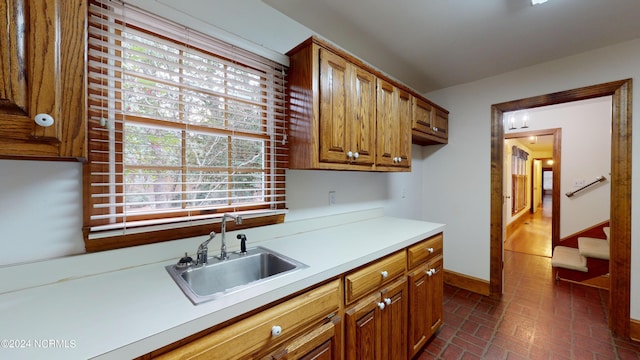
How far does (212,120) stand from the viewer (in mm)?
1346

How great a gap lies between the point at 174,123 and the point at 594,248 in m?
4.60

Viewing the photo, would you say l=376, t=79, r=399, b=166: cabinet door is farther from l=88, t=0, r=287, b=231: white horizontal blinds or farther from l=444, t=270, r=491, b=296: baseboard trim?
l=444, t=270, r=491, b=296: baseboard trim

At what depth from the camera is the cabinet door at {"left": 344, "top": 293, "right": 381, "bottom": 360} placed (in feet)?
3.85

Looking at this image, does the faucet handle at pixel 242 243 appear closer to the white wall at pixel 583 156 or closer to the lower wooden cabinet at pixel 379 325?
the lower wooden cabinet at pixel 379 325

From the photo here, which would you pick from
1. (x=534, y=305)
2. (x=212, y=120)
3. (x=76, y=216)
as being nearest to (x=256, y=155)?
(x=212, y=120)

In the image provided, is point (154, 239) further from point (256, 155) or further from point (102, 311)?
point (256, 155)

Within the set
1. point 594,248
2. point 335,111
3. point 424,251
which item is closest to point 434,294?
point 424,251

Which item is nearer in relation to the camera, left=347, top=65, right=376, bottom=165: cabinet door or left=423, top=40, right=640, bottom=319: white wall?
left=347, top=65, right=376, bottom=165: cabinet door

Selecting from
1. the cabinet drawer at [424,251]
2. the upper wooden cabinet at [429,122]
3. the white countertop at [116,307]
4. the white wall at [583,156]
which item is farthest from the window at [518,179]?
the white countertop at [116,307]

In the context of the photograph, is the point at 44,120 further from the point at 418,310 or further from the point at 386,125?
the point at 418,310

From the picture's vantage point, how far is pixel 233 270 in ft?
4.06

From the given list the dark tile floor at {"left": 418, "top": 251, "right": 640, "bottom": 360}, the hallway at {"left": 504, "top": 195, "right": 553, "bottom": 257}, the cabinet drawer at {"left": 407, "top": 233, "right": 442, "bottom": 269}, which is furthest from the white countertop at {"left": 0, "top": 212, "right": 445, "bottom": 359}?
the hallway at {"left": 504, "top": 195, "right": 553, "bottom": 257}

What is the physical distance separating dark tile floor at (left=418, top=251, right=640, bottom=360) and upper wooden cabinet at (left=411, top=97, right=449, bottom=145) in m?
1.77

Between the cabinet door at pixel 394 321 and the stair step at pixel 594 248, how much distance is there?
9.60ft
